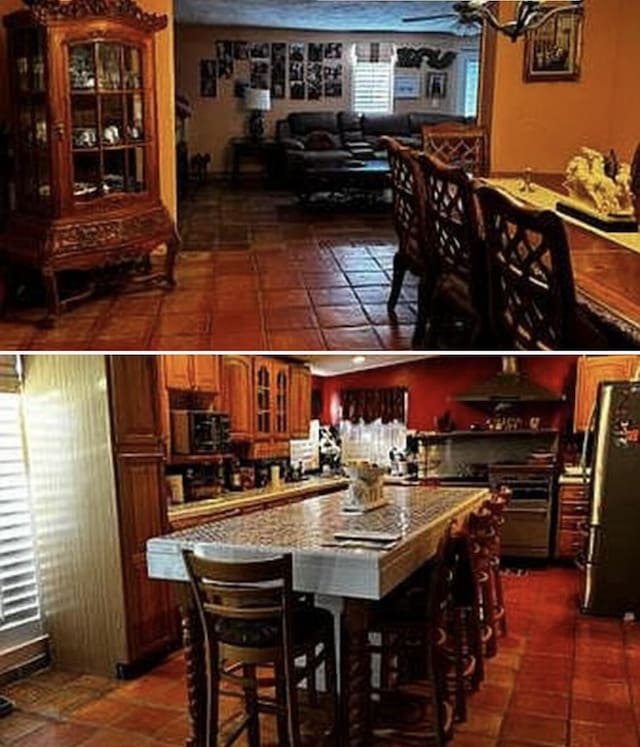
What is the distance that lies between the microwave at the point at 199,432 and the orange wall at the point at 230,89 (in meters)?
5.14

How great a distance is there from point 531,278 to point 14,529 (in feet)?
4.53

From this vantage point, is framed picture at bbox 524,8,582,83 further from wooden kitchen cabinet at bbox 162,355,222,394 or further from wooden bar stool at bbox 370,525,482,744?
wooden bar stool at bbox 370,525,482,744

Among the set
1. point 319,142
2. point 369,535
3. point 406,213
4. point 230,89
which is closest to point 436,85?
point 319,142

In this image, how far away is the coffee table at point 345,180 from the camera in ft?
18.1

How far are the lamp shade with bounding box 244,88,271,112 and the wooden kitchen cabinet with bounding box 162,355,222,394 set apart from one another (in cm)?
549

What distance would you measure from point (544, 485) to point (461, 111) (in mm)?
5262

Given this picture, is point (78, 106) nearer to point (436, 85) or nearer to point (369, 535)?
point (369, 535)

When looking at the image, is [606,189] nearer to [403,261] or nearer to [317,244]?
[403,261]

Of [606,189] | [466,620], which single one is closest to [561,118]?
[606,189]

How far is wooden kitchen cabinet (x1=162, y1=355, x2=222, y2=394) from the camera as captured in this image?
2.15 metres

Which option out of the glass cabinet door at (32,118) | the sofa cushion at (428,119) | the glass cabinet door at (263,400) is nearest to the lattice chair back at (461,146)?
the glass cabinet door at (263,400)

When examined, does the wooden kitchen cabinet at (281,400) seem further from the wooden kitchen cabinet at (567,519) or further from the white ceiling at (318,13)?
the white ceiling at (318,13)

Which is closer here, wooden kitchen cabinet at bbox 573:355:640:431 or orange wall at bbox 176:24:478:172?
wooden kitchen cabinet at bbox 573:355:640:431

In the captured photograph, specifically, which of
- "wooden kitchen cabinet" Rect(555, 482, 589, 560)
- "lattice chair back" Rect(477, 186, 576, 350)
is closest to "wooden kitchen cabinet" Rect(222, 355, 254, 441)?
"lattice chair back" Rect(477, 186, 576, 350)
